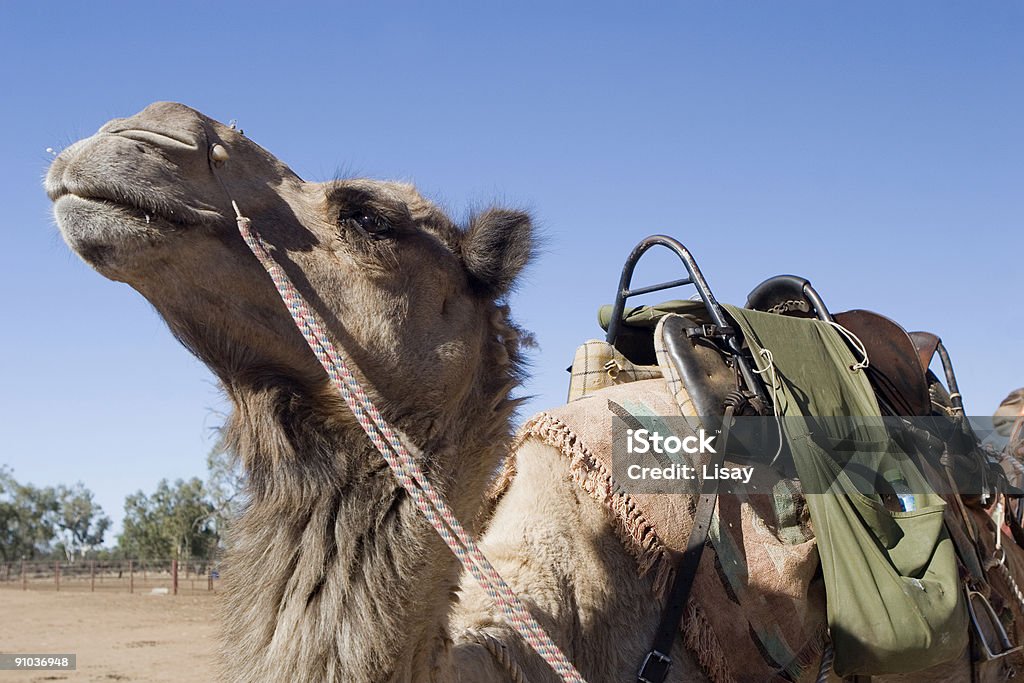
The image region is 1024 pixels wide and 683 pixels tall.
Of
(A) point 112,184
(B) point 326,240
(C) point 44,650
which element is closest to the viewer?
(A) point 112,184

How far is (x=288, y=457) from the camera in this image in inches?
90.7

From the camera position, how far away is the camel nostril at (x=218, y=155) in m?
2.25

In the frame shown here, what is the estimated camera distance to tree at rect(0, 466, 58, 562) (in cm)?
6738

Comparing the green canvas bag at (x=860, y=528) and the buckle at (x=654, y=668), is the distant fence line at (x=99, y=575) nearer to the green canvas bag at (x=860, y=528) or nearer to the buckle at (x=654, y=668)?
the green canvas bag at (x=860, y=528)

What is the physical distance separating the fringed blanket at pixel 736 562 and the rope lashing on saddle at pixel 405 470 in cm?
77

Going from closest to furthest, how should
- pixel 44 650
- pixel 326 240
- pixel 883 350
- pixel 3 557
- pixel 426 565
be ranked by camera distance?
pixel 426 565
pixel 326 240
pixel 883 350
pixel 44 650
pixel 3 557

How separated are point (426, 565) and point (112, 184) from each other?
1.10 meters

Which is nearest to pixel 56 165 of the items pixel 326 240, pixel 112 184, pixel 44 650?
pixel 112 184

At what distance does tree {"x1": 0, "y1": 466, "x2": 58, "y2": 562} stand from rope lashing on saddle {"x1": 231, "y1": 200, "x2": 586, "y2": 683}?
72.9m

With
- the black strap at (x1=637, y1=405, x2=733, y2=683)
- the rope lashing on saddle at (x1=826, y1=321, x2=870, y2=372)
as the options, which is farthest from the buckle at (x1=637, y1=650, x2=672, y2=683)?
the rope lashing on saddle at (x1=826, y1=321, x2=870, y2=372)

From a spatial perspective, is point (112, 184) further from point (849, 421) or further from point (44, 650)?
point (44, 650)

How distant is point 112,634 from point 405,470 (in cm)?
1819

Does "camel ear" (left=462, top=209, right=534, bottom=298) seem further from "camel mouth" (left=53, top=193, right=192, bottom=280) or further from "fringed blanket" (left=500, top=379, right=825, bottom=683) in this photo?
"camel mouth" (left=53, top=193, right=192, bottom=280)

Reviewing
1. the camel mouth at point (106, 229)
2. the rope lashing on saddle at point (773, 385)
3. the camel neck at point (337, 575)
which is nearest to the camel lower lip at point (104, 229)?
the camel mouth at point (106, 229)
